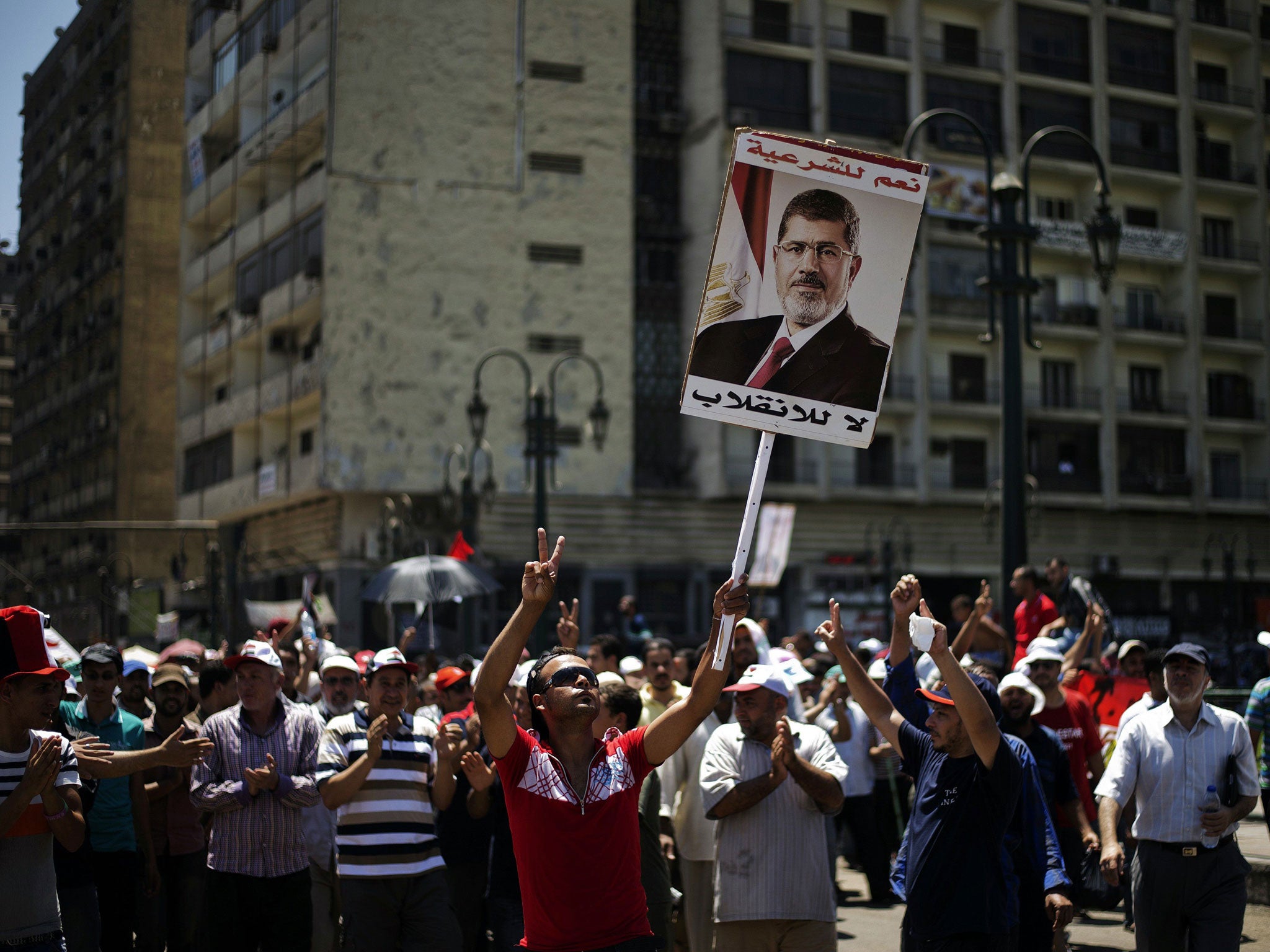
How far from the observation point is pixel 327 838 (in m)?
8.92

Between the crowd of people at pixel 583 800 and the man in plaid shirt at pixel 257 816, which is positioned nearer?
the crowd of people at pixel 583 800

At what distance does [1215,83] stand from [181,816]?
48.7 m

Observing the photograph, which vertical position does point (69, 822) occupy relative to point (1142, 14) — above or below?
below

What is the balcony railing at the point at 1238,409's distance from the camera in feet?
156

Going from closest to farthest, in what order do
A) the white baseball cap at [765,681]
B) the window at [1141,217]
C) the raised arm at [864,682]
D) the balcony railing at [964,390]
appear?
the raised arm at [864,682] < the white baseball cap at [765,681] < the balcony railing at [964,390] < the window at [1141,217]

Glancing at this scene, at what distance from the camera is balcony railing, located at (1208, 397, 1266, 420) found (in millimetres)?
47438

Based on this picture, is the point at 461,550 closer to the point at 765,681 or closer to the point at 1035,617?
the point at 1035,617

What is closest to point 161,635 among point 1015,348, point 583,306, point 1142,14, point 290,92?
point 583,306

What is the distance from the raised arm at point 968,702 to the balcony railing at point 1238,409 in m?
44.9

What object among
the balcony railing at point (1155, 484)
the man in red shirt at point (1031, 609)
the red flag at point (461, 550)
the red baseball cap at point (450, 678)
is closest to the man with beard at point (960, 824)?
the red baseball cap at point (450, 678)

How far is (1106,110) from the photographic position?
45.8 m

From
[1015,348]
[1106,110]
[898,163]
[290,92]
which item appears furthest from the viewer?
[1106,110]

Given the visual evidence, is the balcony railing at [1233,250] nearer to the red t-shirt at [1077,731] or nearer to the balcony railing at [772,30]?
the balcony railing at [772,30]

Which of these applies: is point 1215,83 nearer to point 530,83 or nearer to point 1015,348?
point 530,83
